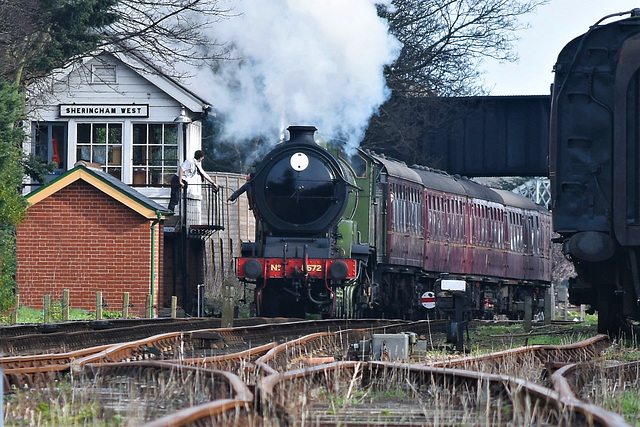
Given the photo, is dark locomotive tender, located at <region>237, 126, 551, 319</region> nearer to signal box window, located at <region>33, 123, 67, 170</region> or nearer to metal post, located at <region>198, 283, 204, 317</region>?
metal post, located at <region>198, 283, 204, 317</region>

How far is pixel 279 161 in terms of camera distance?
A: 18781 millimetres

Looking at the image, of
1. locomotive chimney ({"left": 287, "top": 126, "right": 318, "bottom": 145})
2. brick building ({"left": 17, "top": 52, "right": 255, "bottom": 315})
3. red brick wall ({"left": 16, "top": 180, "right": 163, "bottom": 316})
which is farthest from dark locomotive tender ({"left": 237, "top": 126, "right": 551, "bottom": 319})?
brick building ({"left": 17, "top": 52, "right": 255, "bottom": 315})

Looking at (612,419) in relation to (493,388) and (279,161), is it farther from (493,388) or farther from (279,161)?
(279,161)

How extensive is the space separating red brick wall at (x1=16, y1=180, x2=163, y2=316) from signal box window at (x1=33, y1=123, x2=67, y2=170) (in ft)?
19.2

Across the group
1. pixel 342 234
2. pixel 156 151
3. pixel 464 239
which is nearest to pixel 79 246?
pixel 156 151

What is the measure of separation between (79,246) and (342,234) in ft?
23.4

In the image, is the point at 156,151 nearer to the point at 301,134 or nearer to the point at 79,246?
the point at 79,246

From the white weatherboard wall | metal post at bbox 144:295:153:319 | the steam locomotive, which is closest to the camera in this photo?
the steam locomotive

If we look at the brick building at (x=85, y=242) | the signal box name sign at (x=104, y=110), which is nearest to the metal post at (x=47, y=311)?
the brick building at (x=85, y=242)

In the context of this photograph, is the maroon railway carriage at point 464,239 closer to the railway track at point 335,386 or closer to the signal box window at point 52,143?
the signal box window at point 52,143

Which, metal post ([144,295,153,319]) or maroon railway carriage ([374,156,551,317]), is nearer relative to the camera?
maroon railway carriage ([374,156,551,317])

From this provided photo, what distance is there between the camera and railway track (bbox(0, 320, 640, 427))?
5.43 m

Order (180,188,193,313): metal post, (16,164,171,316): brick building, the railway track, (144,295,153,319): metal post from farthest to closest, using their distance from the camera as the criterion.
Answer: (180,188,193,313): metal post
(16,164,171,316): brick building
(144,295,153,319): metal post
the railway track

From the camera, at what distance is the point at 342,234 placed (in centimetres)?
1952
